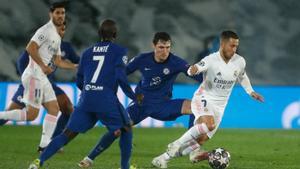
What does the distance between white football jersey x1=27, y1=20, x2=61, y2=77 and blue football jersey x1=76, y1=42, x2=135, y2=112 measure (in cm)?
270

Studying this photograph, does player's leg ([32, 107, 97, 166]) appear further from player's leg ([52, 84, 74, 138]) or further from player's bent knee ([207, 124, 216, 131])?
player's leg ([52, 84, 74, 138])

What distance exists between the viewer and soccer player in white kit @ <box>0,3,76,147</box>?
1156cm

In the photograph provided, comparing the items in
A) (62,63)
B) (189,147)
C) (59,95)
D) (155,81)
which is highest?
(62,63)

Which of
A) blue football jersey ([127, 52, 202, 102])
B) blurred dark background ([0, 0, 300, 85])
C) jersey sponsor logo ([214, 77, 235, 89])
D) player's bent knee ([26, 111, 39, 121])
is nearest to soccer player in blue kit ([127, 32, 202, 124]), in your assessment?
blue football jersey ([127, 52, 202, 102])

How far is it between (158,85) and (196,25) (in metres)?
11.1

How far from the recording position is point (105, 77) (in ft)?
29.3

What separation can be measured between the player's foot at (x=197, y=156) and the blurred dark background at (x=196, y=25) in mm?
10715

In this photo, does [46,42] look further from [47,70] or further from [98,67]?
[98,67]

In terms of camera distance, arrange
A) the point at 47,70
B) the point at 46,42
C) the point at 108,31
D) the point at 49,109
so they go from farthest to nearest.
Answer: the point at 49,109
the point at 46,42
the point at 47,70
the point at 108,31

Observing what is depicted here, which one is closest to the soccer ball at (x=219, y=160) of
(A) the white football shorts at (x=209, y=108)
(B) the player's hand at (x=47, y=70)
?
(A) the white football shorts at (x=209, y=108)

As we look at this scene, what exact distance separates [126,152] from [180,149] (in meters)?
1.41

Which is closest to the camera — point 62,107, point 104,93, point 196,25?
point 104,93

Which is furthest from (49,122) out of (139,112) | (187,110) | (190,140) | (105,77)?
(105,77)

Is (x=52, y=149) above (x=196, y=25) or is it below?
below
